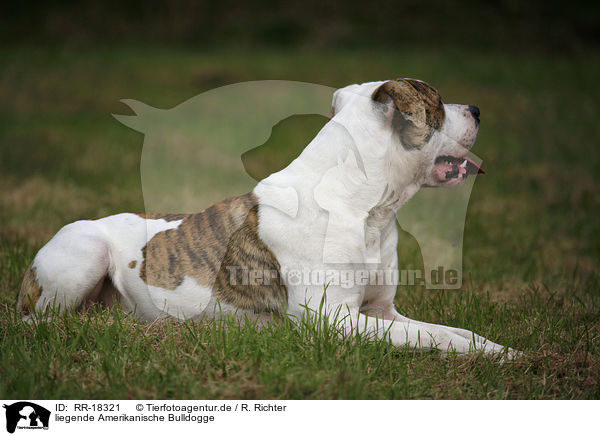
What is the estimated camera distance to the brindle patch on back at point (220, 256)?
3.32m

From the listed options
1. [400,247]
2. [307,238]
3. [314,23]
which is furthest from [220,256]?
[314,23]

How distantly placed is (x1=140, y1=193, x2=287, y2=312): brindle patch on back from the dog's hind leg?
0.25 m

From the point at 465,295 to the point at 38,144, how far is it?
7940 millimetres

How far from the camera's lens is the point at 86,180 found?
7.96 meters

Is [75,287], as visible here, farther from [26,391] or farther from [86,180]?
[86,180]

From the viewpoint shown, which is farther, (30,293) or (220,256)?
(30,293)

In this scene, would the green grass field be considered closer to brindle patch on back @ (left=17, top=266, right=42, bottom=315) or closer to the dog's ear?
brindle patch on back @ (left=17, top=266, right=42, bottom=315)

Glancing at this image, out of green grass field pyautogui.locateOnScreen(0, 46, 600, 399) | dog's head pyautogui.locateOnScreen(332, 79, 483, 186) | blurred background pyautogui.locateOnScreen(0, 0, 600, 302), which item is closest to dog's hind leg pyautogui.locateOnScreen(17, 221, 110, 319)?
green grass field pyautogui.locateOnScreen(0, 46, 600, 399)

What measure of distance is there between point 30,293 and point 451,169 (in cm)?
246

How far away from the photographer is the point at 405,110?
3.09 meters
